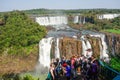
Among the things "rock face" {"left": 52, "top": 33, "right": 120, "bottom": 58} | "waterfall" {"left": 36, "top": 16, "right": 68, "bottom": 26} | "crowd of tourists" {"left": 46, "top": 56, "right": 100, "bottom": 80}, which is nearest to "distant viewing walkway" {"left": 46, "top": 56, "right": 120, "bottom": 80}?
"crowd of tourists" {"left": 46, "top": 56, "right": 100, "bottom": 80}

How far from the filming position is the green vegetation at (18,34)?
33969 mm

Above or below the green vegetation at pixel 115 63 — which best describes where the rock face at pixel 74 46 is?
below

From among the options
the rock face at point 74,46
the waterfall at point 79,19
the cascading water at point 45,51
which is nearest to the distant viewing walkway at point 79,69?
the rock face at point 74,46

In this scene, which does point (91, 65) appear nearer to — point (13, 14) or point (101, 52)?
point (101, 52)

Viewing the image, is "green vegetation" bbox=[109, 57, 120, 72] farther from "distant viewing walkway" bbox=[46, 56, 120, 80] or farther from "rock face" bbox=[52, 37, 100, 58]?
"rock face" bbox=[52, 37, 100, 58]

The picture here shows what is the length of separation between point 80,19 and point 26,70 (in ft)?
91.6

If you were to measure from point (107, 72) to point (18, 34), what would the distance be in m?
28.8

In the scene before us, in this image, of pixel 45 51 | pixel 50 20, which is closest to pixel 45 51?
pixel 45 51

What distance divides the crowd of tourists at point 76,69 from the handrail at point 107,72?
251mm

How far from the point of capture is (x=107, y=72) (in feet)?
29.8

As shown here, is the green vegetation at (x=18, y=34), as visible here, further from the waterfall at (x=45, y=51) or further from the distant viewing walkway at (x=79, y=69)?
the distant viewing walkway at (x=79, y=69)

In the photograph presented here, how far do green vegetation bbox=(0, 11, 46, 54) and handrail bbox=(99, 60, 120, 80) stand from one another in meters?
23.5

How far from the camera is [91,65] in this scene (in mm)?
9852

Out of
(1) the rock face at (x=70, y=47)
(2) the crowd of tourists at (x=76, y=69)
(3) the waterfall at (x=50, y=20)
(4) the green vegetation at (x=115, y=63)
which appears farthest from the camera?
(3) the waterfall at (x=50, y=20)
